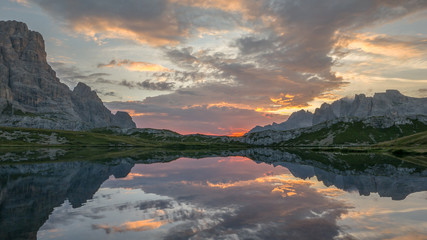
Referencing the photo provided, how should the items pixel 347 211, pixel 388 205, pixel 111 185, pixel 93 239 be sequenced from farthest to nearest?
pixel 111 185
pixel 388 205
pixel 347 211
pixel 93 239

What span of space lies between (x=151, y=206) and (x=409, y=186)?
128 feet

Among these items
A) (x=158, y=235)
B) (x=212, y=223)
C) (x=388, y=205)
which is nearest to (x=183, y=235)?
(x=158, y=235)

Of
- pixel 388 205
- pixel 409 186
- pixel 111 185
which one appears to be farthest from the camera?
pixel 111 185

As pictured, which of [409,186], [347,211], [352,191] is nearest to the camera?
[347,211]

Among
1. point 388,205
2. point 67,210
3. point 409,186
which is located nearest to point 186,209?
point 67,210

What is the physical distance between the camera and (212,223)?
2128cm

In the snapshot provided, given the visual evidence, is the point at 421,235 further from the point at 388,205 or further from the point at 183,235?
the point at 183,235

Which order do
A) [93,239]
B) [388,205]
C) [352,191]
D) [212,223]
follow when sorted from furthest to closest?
[352,191], [388,205], [212,223], [93,239]

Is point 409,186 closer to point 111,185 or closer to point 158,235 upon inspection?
point 158,235

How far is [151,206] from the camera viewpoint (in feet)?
91.0

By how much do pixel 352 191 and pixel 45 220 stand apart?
37974 mm

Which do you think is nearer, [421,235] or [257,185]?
[421,235]

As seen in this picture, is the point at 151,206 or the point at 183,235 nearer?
the point at 183,235

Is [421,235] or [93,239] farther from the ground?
[421,235]
